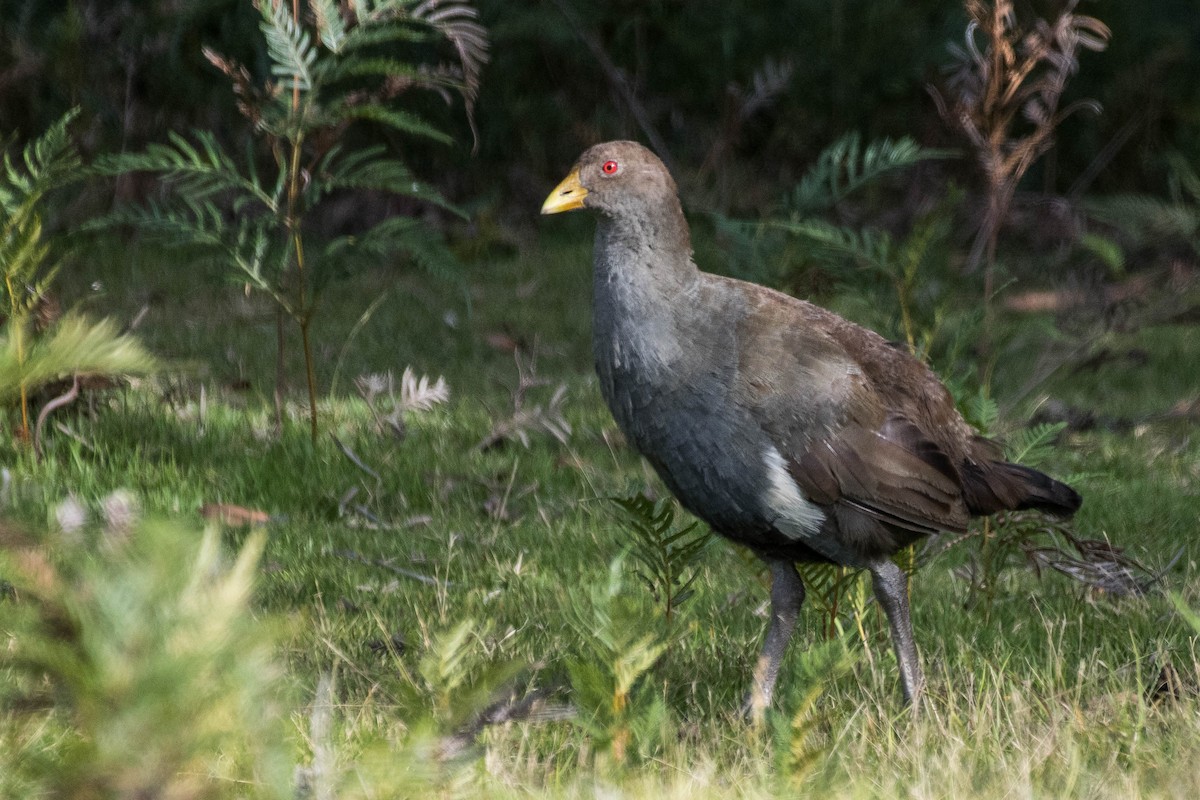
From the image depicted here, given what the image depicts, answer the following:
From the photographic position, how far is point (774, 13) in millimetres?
10492

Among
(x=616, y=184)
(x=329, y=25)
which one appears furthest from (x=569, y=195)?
(x=329, y=25)

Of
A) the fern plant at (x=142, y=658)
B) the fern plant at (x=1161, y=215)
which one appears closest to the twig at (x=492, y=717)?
the fern plant at (x=142, y=658)

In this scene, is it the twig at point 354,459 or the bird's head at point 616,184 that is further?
the twig at point 354,459

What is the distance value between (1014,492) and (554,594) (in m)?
1.44

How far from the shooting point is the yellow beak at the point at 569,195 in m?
4.26

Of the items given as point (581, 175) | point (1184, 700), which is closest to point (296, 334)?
point (581, 175)

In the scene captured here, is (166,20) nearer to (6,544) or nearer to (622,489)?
(622,489)

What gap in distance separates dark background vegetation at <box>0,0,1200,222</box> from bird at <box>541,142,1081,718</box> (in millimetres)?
5654

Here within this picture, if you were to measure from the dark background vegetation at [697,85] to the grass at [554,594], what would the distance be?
212 centimetres

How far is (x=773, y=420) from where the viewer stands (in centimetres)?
388

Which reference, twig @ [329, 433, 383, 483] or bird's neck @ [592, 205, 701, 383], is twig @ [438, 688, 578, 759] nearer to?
bird's neck @ [592, 205, 701, 383]

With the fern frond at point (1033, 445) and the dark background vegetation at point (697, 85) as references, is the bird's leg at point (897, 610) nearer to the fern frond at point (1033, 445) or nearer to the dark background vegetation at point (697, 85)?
the fern frond at point (1033, 445)

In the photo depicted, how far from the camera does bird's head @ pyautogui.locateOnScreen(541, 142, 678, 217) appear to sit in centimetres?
413

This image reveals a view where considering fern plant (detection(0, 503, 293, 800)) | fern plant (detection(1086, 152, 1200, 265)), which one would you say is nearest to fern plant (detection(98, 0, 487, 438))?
fern plant (detection(1086, 152, 1200, 265))
